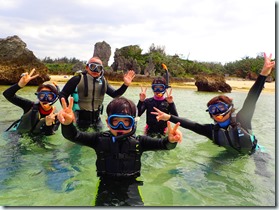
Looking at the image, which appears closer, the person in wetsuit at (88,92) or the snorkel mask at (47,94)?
the snorkel mask at (47,94)

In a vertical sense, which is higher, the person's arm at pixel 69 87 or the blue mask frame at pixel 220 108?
the person's arm at pixel 69 87

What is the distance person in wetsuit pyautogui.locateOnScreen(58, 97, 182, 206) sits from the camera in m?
2.89

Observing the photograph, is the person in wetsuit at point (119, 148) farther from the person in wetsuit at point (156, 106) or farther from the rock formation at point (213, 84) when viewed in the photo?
the rock formation at point (213, 84)

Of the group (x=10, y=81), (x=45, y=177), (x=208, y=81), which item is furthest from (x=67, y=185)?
(x=208, y=81)

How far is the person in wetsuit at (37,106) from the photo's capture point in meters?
4.66

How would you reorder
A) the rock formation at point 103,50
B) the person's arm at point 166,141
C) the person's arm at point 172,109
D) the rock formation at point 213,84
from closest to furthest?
the person's arm at point 166,141 < the person's arm at point 172,109 < the rock formation at point 213,84 < the rock formation at point 103,50

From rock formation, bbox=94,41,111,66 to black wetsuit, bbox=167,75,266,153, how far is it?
121 feet

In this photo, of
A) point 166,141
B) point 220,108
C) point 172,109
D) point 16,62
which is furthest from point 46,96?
point 16,62

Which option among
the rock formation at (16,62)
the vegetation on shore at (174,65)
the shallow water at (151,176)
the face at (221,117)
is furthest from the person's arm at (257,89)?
the vegetation on shore at (174,65)

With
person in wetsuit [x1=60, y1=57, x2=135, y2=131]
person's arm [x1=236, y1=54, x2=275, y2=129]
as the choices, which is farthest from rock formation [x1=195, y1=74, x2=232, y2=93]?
person's arm [x1=236, y1=54, x2=275, y2=129]

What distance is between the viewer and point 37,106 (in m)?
4.87

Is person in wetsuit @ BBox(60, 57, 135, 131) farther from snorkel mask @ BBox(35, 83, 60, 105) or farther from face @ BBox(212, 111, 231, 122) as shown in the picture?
face @ BBox(212, 111, 231, 122)

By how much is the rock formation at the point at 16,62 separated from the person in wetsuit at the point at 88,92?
15555 millimetres

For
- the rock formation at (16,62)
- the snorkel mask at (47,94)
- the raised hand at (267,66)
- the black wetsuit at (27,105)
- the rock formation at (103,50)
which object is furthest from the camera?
the rock formation at (103,50)
